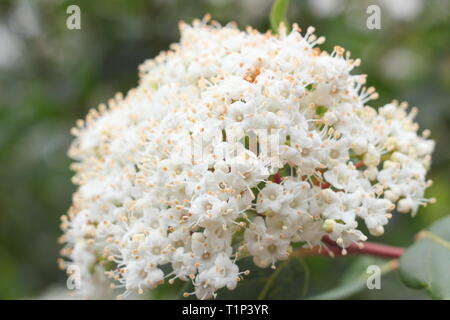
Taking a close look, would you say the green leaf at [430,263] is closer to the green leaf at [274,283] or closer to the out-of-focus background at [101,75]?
the green leaf at [274,283]

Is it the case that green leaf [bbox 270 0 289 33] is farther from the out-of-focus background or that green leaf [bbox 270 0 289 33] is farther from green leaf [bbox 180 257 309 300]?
the out-of-focus background

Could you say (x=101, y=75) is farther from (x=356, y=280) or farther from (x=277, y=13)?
(x=356, y=280)

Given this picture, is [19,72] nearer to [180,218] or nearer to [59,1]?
[59,1]

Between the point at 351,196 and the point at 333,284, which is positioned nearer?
the point at 351,196

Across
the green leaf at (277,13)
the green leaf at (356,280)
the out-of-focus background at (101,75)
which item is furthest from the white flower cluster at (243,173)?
the out-of-focus background at (101,75)
